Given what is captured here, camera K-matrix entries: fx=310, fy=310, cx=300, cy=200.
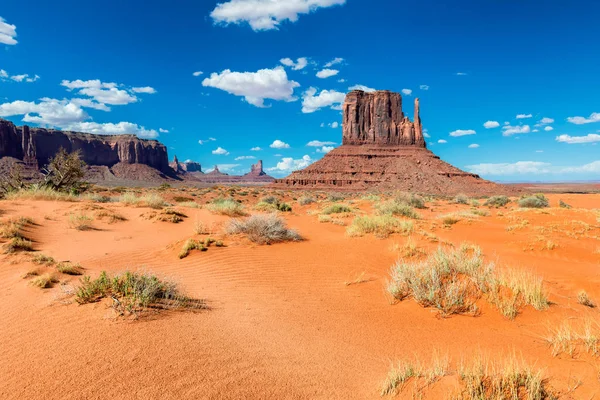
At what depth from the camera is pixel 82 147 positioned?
124 m

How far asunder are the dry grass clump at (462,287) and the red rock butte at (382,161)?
193 feet

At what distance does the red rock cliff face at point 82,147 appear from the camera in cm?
10423

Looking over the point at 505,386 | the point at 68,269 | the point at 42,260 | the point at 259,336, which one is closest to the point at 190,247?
the point at 68,269

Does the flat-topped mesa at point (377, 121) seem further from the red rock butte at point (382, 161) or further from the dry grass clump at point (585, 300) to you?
the dry grass clump at point (585, 300)

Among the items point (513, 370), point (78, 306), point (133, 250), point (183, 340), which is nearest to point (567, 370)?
point (513, 370)

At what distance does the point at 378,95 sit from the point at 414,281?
100 meters

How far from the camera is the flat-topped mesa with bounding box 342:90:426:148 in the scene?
3570 inches

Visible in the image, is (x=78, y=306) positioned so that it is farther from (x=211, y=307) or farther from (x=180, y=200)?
(x=180, y=200)

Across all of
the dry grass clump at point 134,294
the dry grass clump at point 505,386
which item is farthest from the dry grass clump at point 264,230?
the dry grass clump at point 505,386

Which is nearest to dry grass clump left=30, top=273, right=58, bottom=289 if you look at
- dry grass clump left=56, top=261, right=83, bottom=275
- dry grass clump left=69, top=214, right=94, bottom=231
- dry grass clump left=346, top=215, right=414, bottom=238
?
dry grass clump left=56, top=261, right=83, bottom=275

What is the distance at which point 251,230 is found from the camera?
32.2 feet

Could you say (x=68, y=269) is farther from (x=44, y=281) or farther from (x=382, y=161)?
(x=382, y=161)

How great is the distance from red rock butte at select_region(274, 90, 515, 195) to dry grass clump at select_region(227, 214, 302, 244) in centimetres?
5570

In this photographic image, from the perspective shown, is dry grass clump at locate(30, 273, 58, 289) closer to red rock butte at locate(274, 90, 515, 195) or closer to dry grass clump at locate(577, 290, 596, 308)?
dry grass clump at locate(577, 290, 596, 308)
